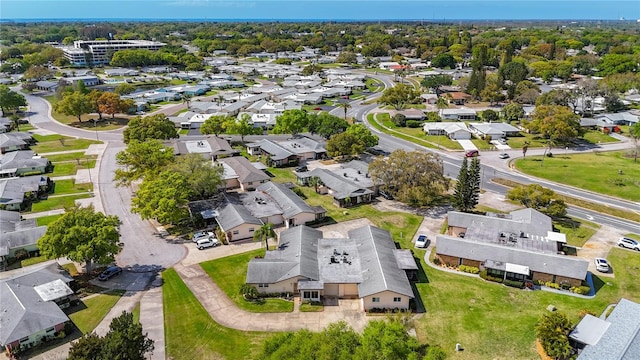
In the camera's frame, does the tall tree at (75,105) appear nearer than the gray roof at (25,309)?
No

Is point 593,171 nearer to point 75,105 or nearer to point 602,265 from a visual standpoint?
point 602,265

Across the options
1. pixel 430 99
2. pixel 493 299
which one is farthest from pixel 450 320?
pixel 430 99

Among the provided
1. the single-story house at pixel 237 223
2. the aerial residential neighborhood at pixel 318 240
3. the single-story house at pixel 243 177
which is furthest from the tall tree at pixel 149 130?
the single-story house at pixel 237 223

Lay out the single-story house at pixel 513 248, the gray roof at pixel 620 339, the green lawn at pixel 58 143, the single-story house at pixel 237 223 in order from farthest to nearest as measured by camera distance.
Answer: the green lawn at pixel 58 143, the single-story house at pixel 237 223, the single-story house at pixel 513 248, the gray roof at pixel 620 339

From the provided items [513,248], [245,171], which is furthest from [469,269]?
[245,171]

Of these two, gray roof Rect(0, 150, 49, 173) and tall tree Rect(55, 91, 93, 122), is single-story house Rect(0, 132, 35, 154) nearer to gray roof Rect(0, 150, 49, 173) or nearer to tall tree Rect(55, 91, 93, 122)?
gray roof Rect(0, 150, 49, 173)

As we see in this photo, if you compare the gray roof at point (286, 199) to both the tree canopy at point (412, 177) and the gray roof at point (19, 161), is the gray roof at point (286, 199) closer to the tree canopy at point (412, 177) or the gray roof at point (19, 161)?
the tree canopy at point (412, 177)
